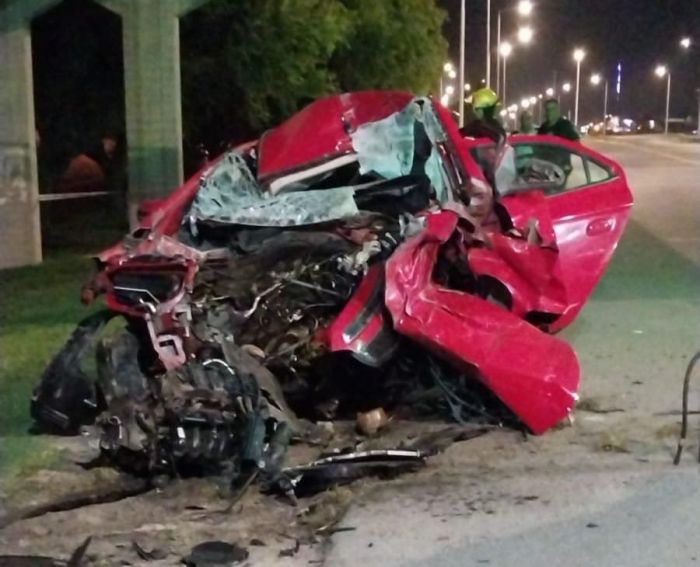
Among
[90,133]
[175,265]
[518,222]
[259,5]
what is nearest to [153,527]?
[175,265]

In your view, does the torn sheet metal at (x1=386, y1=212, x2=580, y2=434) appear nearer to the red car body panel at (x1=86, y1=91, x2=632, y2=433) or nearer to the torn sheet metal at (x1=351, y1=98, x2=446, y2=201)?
the red car body panel at (x1=86, y1=91, x2=632, y2=433)

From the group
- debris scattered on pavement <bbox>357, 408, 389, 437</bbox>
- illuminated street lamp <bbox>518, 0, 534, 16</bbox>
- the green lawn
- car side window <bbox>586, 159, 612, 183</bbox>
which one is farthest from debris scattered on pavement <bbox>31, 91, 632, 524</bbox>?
illuminated street lamp <bbox>518, 0, 534, 16</bbox>

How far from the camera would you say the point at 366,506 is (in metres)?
5.75

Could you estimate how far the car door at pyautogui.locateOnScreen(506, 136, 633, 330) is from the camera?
8.38 metres

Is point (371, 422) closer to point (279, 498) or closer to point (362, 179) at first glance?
point (279, 498)

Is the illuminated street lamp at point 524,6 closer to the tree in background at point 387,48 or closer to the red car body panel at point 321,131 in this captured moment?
the tree in background at point 387,48

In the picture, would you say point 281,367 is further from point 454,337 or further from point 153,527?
point 153,527

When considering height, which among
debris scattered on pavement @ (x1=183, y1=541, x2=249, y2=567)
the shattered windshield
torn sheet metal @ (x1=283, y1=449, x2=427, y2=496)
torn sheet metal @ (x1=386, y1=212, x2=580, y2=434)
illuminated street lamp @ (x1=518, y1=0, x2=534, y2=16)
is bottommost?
debris scattered on pavement @ (x1=183, y1=541, x2=249, y2=567)

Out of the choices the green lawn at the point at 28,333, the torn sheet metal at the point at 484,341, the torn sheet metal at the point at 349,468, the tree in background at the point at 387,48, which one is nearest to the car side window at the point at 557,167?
the torn sheet metal at the point at 484,341

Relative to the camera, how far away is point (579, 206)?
28.2ft

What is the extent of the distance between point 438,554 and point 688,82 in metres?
106

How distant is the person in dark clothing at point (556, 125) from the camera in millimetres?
13391

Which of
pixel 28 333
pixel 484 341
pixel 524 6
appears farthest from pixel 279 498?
pixel 524 6

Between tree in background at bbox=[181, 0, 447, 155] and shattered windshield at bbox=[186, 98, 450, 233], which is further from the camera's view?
tree in background at bbox=[181, 0, 447, 155]
